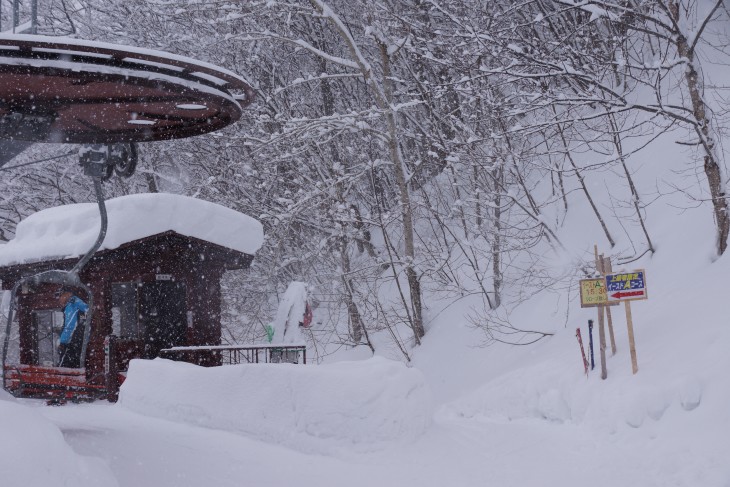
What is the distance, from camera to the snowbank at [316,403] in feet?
27.6

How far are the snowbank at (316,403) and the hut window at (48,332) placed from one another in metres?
9.11

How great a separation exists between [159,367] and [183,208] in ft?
18.5

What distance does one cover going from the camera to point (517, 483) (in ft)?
22.9

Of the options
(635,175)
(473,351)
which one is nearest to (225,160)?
(473,351)

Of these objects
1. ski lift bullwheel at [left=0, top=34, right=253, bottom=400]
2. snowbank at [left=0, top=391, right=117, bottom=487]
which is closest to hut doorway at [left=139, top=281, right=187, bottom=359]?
ski lift bullwheel at [left=0, top=34, right=253, bottom=400]

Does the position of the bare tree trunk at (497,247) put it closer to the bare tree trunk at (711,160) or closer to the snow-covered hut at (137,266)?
the bare tree trunk at (711,160)

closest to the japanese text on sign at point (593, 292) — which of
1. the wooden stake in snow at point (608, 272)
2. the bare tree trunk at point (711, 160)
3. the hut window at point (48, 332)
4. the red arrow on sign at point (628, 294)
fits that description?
the wooden stake in snow at point (608, 272)

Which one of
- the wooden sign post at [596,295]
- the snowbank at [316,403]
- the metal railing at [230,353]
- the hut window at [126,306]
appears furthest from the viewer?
the hut window at [126,306]

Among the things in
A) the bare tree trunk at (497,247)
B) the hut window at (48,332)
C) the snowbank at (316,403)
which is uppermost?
the bare tree trunk at (497,247)

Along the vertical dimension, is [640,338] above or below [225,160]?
below

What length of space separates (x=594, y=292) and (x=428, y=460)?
3275mm

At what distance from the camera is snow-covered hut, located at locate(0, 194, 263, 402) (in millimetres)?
15461

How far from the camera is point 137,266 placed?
16.3 m

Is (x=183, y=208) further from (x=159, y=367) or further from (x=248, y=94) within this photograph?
(x=248, y=94)
